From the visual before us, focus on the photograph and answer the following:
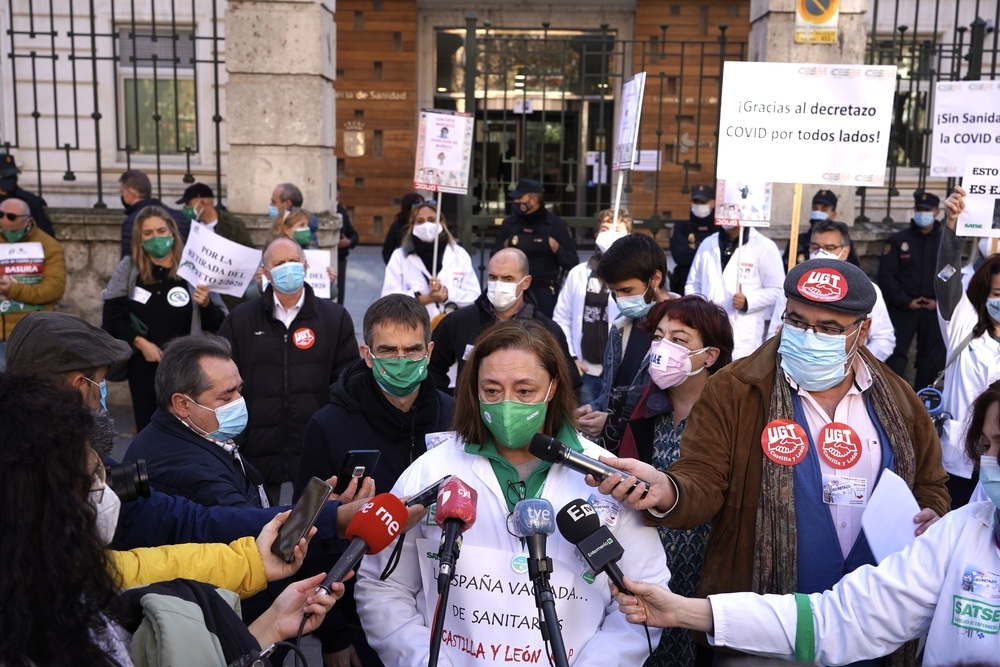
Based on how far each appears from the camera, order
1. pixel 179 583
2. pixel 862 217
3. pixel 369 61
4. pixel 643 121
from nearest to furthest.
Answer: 1. pixel 179 583
2. pixel 862 217
3. pixel 643 121
4. pixel 369 61

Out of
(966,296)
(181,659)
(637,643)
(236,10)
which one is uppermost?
(236,10)

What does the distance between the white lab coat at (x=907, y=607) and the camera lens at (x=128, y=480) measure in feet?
5.34

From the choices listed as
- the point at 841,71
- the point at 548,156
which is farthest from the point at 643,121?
the point at 841,71

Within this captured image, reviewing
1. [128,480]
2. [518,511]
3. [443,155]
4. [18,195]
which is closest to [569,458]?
[518,511]

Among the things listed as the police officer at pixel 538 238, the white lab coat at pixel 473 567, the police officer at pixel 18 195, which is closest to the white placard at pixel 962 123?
the police officer at pixel 538 238

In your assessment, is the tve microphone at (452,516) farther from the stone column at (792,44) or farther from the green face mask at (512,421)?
the stone column at (792,44)

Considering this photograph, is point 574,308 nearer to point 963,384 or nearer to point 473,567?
point 963,384

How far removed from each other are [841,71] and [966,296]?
1.53 meters

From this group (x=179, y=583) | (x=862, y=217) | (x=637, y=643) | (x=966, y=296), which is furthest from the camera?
(x=862, y=217)

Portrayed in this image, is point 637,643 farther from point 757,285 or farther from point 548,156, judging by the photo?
point 548,156

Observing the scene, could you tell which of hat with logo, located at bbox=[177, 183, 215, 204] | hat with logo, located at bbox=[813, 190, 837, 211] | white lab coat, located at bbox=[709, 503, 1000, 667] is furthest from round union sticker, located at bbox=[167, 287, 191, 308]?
hat with logo, located at bbox=[813, 190, 837, 211]

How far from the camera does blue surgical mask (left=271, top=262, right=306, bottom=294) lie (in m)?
5.97

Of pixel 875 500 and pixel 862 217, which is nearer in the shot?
pixel 875 500

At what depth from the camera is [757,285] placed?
8.10 m
